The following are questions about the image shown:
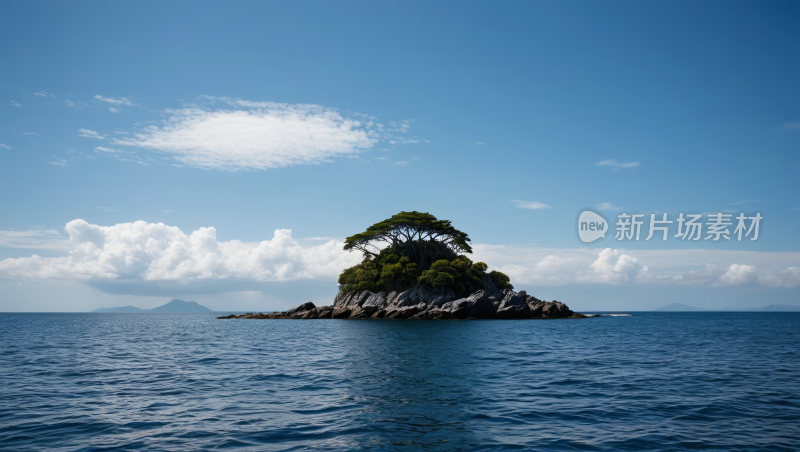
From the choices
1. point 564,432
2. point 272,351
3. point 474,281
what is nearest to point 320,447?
point 564,432

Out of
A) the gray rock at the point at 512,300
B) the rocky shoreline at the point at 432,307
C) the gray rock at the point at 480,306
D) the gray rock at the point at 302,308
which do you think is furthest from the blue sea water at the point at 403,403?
the gray rock at the point at 302,308

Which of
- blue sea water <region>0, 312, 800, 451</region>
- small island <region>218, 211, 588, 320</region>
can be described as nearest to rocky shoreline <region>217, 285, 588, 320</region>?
small island <region>218, 211, 588, 320</region>

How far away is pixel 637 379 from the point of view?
1953 cm

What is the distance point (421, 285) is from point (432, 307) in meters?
6.77

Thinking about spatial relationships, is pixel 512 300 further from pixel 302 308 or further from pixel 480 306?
pixel 302 308

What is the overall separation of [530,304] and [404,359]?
69.6m

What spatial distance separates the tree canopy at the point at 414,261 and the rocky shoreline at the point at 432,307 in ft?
7.55

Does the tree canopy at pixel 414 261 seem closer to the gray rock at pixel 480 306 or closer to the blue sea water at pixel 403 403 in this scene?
the gray rock at pixel 480 306

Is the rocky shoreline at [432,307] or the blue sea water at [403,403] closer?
the blue sea water at [403,403]

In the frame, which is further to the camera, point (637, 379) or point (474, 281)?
point (474, 281)

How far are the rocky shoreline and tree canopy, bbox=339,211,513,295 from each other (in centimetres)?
230

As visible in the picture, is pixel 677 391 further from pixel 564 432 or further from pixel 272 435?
pixel 272 435

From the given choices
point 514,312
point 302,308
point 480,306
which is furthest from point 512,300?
point 302,308

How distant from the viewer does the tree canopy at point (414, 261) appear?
86.2m
